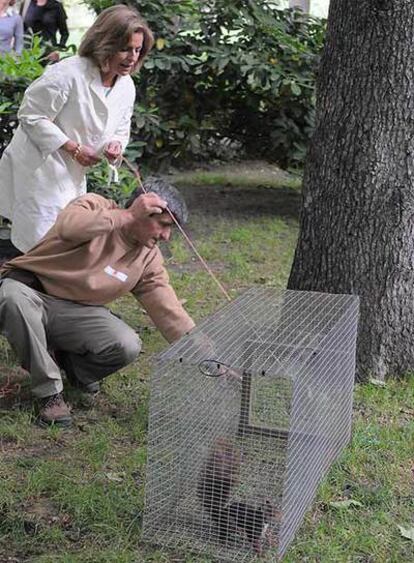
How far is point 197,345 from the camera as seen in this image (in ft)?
9.51

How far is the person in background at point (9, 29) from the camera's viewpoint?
7953mm

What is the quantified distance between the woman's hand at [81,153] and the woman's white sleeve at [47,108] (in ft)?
0.12

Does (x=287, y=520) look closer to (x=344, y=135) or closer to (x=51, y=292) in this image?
(x=51, y=292)

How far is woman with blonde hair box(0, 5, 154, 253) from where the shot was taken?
4.18 meters

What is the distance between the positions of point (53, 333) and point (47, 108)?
1.19m

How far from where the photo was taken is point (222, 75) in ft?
25.0

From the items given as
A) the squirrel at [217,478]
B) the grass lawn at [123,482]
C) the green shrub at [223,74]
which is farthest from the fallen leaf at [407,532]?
the green shrub at [223,74]

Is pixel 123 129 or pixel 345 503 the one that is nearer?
pixel 345 503

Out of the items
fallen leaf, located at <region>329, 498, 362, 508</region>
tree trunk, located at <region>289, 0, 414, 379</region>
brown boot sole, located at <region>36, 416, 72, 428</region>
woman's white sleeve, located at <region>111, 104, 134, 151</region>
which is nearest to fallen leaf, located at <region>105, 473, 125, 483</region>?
brown boot sole, located at <region>36, 416, 72, 428</region>

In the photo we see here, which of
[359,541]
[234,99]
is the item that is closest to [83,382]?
[359,541]

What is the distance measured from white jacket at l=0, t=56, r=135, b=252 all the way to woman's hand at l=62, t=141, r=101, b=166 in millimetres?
40

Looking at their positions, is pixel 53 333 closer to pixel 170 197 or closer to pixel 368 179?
pixel 170 197

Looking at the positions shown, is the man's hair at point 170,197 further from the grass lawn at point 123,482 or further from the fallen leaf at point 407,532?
the fallen leaf at point 407,532

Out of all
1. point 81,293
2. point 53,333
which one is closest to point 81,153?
point 81,293
